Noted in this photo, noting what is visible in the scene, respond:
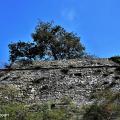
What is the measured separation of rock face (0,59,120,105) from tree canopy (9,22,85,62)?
17632mm

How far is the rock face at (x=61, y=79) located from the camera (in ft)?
69.3

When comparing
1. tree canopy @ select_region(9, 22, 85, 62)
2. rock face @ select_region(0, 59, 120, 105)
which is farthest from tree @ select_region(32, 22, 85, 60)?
rock face @ select_region(0, 59, 120, 105)

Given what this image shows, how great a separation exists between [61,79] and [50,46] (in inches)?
898

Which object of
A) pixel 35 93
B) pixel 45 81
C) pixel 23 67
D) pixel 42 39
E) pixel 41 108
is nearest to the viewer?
pixel 41 108

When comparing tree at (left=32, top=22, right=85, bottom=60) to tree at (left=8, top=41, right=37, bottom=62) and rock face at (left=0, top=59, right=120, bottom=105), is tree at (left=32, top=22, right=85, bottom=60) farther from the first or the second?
rock face at (left=0, top=59, right=120, bottom=105)

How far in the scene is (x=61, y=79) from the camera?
926 inches

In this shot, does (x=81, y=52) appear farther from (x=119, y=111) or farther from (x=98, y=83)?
(x=119, y=111)

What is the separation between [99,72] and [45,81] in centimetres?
286

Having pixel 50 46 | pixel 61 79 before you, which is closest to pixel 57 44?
pixel 50 46

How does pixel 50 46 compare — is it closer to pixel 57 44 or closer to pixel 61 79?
pixel 57 44

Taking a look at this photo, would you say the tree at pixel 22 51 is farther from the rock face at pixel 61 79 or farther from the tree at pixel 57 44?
the rock face at pixel 61 79

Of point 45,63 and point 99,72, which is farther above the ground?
point 45,63

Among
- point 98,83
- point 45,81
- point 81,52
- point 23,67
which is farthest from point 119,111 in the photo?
point 81,52

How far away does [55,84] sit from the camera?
74.8 feet
